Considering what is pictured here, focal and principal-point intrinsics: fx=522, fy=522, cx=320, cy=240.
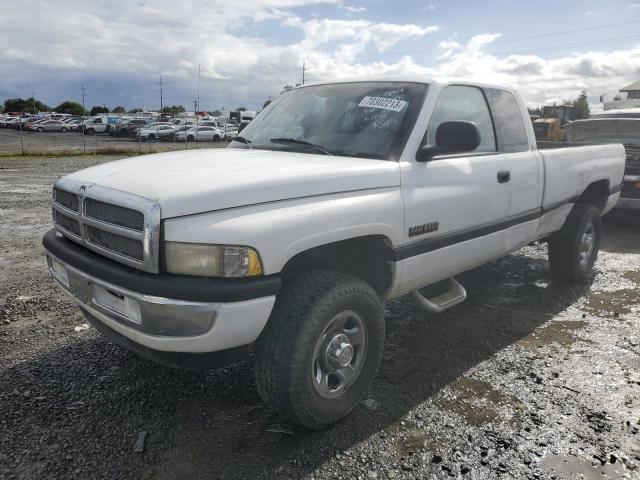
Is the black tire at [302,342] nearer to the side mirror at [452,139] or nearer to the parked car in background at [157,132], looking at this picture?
the side mirror at [452,139]

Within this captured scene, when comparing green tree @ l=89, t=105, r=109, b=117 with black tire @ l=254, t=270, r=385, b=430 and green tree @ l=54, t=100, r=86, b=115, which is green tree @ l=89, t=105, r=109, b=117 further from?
black tire @ l=254, t=270, r=385, b=430

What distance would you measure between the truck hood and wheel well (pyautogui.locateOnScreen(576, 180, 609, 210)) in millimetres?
3344

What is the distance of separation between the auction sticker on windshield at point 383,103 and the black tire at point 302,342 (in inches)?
48.4

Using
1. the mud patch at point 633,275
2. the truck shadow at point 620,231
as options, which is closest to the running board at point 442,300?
the mud patch at point 633,275

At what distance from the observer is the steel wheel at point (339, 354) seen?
8.94 feet

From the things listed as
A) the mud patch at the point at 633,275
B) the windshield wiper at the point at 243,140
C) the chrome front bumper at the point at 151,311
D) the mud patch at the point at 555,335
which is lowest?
the mud patch at the point at 555,335

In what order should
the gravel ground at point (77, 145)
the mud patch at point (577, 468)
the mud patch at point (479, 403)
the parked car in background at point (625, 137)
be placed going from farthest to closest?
the gravel ground at point (77, 145) → the parked car in background at point (625, 137) → the mud patch at point (479, 403) → the mud patch at point (577, 468)

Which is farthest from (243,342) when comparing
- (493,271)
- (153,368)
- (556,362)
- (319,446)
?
(493,271)

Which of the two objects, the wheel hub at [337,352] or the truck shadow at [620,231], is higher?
the wheel hub at [337,352]

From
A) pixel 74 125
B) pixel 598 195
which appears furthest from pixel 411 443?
pixel 74 125

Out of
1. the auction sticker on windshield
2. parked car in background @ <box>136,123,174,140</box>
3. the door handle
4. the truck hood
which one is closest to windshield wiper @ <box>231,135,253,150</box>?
the truck hood

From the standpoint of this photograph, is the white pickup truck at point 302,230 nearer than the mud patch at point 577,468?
Yes

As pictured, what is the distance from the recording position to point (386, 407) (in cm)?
301

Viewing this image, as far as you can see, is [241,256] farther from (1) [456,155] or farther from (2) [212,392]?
(1) [456,155]
